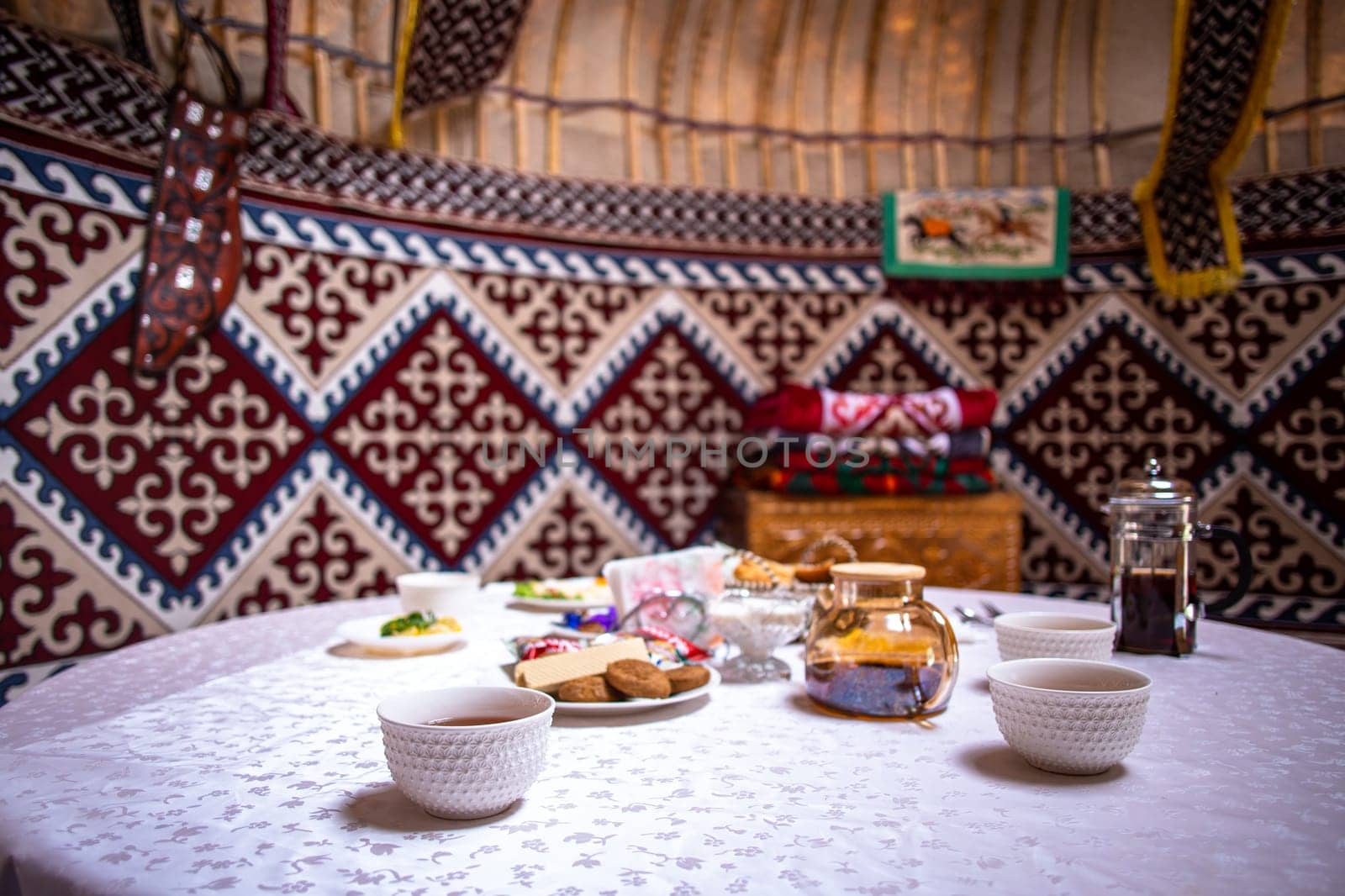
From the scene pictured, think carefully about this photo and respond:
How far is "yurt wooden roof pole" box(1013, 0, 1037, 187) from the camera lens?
11.5 feet

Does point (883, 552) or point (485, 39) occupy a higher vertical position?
point (485, 39)

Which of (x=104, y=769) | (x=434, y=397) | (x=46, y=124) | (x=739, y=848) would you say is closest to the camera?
(x=739, y=848)

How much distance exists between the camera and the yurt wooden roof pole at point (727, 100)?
3453mm

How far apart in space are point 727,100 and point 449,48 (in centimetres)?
121

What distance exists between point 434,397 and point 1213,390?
2746mm

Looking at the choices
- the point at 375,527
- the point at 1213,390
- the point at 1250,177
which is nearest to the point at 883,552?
the point at 1213,390

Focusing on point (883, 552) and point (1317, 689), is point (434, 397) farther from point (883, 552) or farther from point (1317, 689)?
point (1317, 689)

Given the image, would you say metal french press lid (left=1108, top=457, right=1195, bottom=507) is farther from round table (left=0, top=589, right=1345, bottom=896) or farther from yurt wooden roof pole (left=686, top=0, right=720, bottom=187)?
yurt wooden roof pole (left=686, top=0, right=720, bottom=187)

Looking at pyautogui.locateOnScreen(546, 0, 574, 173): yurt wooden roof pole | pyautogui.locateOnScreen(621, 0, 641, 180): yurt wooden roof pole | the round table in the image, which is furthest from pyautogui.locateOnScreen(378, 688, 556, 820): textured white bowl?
pyautogui.locateOnScreen(621, 0, 641, 180): yurt wooden roof pole

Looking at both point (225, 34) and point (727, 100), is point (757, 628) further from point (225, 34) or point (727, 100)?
point (727, 100)

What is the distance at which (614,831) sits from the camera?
645 mm

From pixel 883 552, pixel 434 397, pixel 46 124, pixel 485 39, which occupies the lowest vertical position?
pixel 883 552

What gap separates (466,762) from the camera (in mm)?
651

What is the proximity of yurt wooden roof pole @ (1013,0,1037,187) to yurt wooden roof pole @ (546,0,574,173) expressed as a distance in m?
1.73
